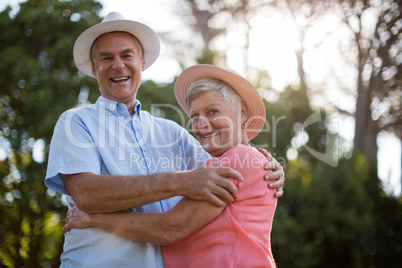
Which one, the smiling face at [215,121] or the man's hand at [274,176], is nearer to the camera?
the man's hand at [274,176]

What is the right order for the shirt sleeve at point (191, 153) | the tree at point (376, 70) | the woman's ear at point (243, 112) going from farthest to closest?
the tree at point (376, 70), the shirt sleeve at point (191, 153), the woman's ear at point (243, 112)

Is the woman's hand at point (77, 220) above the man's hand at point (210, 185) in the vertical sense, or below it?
below

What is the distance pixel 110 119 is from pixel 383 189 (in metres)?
10.4

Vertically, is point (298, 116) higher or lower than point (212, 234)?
higher

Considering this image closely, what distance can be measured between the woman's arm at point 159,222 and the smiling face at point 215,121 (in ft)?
1.59

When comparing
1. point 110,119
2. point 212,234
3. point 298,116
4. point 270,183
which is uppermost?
point 298,116

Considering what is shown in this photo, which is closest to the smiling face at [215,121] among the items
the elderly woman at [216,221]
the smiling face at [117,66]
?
the elderly woman at [216,221]

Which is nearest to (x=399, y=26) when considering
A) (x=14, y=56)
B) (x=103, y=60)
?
(x=14, y=56)

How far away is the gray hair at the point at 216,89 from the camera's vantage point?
92.4 inches

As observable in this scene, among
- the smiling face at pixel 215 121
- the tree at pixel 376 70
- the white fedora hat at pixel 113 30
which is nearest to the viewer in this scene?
the smiling face at pixel 215 121

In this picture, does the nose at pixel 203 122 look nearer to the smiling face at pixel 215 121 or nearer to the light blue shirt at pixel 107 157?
the smiling face at pixel 215 121

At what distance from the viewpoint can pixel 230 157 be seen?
81.7 inches

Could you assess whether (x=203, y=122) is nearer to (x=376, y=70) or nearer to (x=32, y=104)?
(x=32, y=104)

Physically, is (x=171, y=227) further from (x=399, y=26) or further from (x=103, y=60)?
(x=399, y=26)
